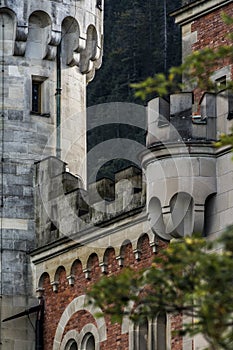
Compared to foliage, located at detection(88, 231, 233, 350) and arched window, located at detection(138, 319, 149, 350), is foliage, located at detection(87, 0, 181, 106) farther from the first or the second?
foliage, located at detection(88, 231, 233, 350)

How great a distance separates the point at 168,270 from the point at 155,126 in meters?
12.8

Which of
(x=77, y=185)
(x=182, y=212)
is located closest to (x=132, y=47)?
(x=77, y=185)

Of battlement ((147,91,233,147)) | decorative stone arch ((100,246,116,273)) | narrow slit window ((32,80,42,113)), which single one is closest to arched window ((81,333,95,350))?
decorative stone arch ((100,246,116,273))

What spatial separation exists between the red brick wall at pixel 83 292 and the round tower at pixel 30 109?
1.91ft

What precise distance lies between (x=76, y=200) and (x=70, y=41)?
4940 millimetres

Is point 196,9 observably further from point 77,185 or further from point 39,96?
point 39,96

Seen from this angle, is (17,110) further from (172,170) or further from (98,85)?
(98,85)

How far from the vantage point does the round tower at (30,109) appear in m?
47.7

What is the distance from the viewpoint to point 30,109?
1919 inches

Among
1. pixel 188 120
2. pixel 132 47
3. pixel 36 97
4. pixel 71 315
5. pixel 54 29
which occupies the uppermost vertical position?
pixel 132 47

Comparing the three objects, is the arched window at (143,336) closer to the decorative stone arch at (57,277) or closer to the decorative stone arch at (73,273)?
the decorative stone arch at (73,273)

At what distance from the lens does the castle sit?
4009 cm

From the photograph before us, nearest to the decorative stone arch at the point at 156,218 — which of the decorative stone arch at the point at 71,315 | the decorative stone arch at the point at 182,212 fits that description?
the decorative stone arch at the point at 182,212

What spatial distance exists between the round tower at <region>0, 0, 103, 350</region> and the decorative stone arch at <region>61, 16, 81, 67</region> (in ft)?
0.08
